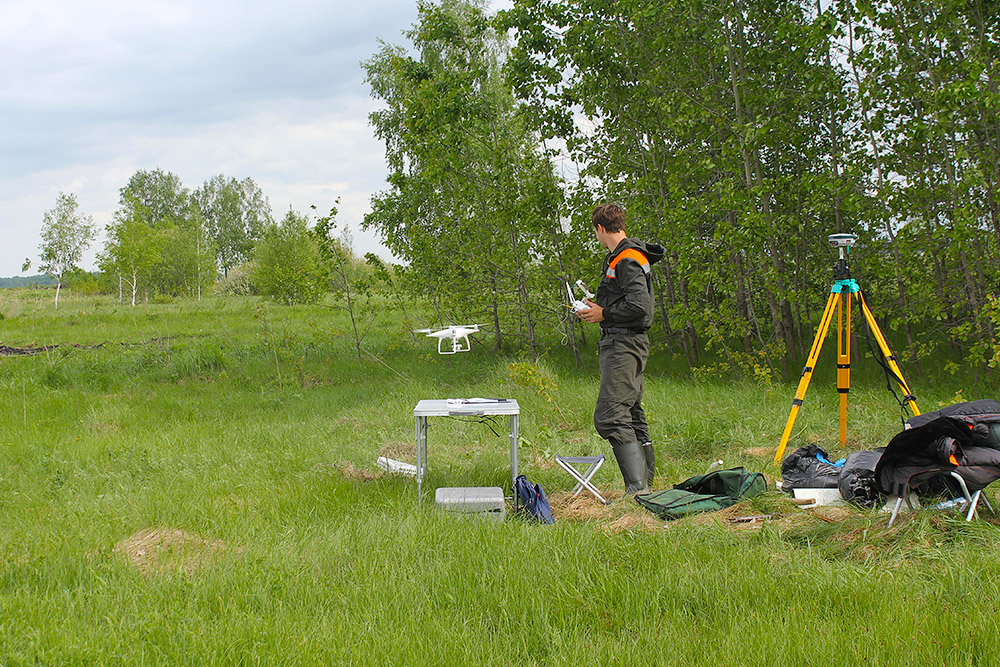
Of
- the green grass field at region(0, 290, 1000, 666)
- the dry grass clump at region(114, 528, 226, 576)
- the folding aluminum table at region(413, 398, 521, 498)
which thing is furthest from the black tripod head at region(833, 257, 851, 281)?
the dry grass clump at region(114, 528, 226, 576)

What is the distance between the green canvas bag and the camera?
Result: 479cm

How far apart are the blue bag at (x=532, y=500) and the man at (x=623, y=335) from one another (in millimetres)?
681

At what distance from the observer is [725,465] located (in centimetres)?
625

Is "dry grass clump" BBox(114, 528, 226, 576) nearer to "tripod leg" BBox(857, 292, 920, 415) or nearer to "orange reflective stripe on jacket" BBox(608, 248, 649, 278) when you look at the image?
"orange reflective stripe on jacket" BBox(608, 248, 649, 278)

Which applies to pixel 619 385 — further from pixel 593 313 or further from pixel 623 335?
pixel 593 313

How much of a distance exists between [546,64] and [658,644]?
9.45 m

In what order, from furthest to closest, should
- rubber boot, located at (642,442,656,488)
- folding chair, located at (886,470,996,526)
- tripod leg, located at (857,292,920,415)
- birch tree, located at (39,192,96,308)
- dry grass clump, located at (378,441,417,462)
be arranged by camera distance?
birch tree, located at (39,192,96,308)
dry grass clump, located at (378,441,417,462)
tripod leg, located at (857,292,920,415)
rubber boot, located at (642,442,656,488)
folding chair, located at (886,470,996,526)

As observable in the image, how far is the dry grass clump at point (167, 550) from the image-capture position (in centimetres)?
410

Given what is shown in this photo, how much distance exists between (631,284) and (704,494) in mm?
1543

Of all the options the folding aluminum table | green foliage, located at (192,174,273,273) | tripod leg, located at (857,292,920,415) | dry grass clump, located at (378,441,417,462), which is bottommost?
dry grass clump, located at (378,441,417,462)

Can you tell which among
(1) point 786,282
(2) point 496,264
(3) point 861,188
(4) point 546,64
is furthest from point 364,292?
(3) point 861,188

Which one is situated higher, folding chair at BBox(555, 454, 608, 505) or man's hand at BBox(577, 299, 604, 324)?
man's hand at BBox(577, 299, 604, 324)

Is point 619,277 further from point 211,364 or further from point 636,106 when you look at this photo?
point 211,364

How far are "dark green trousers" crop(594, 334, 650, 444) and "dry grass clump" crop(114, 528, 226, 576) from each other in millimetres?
2700
